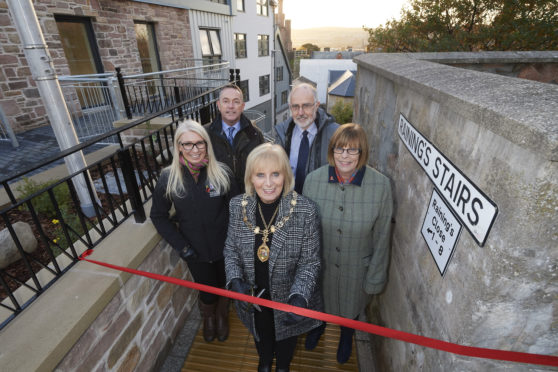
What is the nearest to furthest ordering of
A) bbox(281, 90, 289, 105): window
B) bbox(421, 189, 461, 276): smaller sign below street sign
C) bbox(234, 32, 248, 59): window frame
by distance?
bbox(421, 189, 461, 276): smaller sign below street sign
bbox(234, 32, 248, 59): window frame
bbox(281, 90, 289, 105): window

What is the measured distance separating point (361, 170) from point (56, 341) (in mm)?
2291

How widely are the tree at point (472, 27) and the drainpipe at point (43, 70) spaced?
11.6 m

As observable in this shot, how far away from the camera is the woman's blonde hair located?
7.75 feet

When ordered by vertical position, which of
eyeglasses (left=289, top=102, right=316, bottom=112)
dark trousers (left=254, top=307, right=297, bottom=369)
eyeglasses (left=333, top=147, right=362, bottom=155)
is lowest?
dark trousers (left=254, top=307, right=297, bottom=369)

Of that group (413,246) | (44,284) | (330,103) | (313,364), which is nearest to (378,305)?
(313,364)

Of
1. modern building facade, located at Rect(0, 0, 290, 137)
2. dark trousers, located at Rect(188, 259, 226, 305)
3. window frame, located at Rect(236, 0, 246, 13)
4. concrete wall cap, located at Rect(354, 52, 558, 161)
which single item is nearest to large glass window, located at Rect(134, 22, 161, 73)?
modern building facade, located at Rect(0, 0, 290, 137)

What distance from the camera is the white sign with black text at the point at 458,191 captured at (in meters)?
1.15

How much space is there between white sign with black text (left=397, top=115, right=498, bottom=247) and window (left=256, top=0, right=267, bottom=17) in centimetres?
2097

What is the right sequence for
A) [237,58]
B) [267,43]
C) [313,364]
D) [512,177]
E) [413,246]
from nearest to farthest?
1. [512,177]
2. [413,246]
3. [313,364]
4. [237,58]
5. [267,43]

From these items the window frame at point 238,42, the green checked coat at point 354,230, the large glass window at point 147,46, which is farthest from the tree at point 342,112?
the green checked coat at point 354,230

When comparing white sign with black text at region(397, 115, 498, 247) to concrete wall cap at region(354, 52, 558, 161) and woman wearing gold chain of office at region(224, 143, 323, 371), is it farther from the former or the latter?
woman wearing gold chain of office at region(224, 143, 323, 371)

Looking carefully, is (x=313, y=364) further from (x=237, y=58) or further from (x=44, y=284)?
(x=237, y=58)

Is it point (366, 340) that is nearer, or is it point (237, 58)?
point (366, 340)

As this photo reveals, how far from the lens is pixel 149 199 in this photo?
10.7 ft
